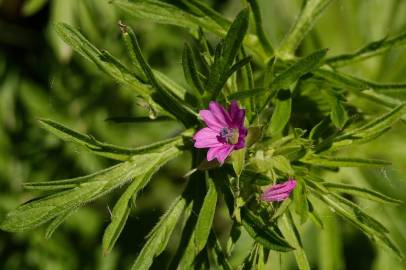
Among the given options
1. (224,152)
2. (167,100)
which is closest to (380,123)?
(224,152)

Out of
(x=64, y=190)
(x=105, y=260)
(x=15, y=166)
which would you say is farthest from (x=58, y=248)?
(x=64, y=190)

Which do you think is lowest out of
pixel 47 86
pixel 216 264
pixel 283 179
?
pixel 216 264

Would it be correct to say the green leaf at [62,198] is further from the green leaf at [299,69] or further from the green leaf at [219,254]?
the green leaf at [299,69]

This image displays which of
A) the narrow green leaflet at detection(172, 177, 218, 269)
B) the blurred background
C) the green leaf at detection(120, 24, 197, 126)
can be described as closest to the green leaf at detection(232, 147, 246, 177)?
the narrow green leaflet at detection(172, 177, 218, 269)

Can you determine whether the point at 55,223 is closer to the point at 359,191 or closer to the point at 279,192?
the point at 279,192

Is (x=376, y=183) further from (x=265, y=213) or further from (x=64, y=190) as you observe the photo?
(x=64, y=190)
